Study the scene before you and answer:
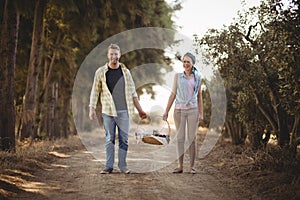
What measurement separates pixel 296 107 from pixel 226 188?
8.34 ft

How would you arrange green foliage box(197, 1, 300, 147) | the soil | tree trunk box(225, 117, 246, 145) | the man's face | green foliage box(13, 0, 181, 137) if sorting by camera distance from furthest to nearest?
tree trunk box(225, 117, 246, 145) < green foliage box(13, 0, 181, 137) < green foliage box(197, 1, 300, 147) < the man's face < the soil

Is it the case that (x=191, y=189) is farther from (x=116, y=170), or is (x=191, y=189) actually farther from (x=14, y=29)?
(x=14, y=29)

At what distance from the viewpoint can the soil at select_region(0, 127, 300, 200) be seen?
19.9 ft

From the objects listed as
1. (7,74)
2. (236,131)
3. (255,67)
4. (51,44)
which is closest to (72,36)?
(51,44)

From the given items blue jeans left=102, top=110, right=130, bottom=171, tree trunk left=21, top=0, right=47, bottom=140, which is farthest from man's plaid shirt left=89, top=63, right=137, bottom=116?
tree trunk left=21, top=0, right=47, bottom=140

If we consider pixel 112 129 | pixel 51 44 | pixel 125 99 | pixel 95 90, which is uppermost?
pixel 51 44

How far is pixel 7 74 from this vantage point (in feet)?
34.5

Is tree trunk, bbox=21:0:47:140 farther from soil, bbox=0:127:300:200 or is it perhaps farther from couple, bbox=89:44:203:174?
couple, bbox=89:44:203:174

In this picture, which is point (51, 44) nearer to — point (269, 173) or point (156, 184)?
point (156, 184)

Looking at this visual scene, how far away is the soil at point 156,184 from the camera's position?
6.06 metres

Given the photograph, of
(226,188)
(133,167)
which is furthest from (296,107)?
(133,167)

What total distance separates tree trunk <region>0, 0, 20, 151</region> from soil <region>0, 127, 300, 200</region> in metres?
2.03

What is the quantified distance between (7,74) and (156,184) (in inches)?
210

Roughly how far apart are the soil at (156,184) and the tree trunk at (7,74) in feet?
6.67
